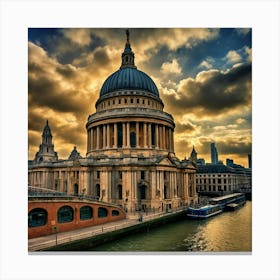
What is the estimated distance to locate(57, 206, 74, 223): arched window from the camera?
19750 millimetres

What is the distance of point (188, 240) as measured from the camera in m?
21.0

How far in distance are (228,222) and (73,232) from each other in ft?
56.6

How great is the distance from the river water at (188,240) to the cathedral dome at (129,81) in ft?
65.1

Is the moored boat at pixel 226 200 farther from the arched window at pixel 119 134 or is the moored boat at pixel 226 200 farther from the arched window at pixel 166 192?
the arched window at pixel 119 134

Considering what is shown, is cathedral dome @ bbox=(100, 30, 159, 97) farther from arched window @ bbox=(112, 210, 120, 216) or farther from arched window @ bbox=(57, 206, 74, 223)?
arched window @ bbox=(57, 206, 74, 223)

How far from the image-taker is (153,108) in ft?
123

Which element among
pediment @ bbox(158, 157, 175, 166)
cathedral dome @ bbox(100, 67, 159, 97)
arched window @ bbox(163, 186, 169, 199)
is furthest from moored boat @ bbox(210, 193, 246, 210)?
cathedral dome @ bbox(100, 67, 159, 97)

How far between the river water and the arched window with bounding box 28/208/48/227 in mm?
3900

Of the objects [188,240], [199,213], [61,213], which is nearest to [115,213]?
[61,213]

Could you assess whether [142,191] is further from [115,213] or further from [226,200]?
[226,200]

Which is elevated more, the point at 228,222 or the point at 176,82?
the point at 176,82
